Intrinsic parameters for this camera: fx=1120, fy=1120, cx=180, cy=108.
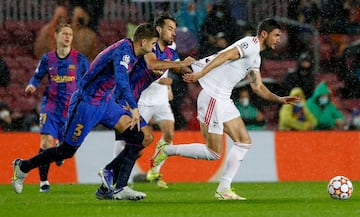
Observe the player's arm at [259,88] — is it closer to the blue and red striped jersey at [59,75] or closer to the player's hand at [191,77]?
the player's hand at [191,77]

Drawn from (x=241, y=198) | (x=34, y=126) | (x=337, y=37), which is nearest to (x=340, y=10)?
(x=337, y=37)

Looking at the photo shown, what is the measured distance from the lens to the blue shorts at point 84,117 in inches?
444

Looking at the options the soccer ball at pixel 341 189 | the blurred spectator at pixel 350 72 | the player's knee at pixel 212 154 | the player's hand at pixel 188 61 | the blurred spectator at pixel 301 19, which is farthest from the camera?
the blurred spectator at pixel 301 19

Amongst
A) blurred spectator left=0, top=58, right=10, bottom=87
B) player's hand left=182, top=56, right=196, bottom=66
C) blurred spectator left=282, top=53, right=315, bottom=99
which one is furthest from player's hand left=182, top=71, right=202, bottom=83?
blurred spectator left=0, top=58, right=10, bottom=87

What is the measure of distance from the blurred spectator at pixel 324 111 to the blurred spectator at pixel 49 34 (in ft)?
14.7

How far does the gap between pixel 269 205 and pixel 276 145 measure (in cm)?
542

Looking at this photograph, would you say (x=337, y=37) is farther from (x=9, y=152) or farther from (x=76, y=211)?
(x=76, y=211)

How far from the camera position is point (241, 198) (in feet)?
38.3

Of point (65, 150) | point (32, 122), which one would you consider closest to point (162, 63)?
point (65, 150)

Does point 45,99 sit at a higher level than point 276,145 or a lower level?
higher

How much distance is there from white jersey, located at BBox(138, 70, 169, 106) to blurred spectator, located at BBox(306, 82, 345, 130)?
12.0ft

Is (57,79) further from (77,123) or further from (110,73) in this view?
(110,73)

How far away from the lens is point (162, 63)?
11695 mm

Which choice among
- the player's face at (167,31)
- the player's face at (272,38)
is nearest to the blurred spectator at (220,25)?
the player's face at (167,31)
